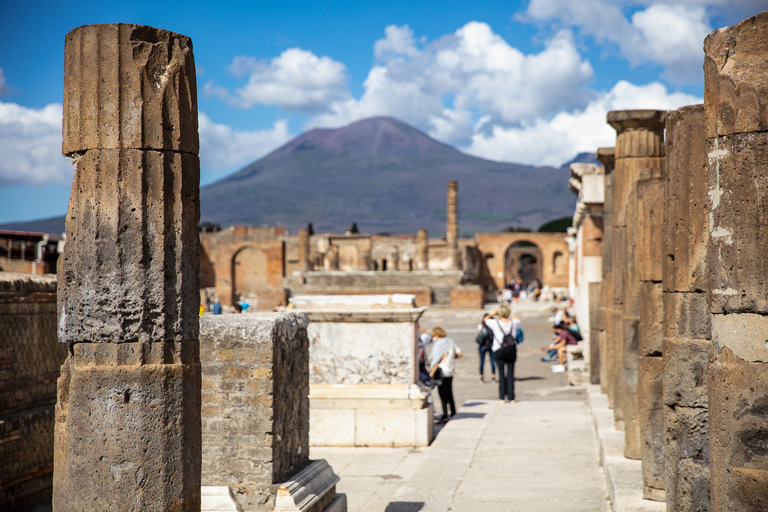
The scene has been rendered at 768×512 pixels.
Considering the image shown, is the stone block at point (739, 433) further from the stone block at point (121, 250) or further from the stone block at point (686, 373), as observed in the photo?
the stone block at point (121, 250)

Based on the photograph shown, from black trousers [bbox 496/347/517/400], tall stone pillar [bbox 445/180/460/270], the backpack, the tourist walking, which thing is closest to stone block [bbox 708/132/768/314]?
the tourist walking

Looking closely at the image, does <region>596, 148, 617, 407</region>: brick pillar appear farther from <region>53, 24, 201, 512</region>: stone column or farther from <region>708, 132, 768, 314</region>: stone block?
<region>53, 24, 201, 512</region>: stone column

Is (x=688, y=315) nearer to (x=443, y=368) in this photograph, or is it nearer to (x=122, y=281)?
(x=122, y=281)

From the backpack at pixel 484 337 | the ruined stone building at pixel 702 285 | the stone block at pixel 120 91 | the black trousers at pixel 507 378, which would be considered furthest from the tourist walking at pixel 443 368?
the stone block at pixel 120 91

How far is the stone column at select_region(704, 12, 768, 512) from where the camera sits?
2.58 meters

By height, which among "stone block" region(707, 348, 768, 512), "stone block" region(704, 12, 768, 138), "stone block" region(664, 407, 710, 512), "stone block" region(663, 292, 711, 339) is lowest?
"stone block" region(664, 407, 710, 512)

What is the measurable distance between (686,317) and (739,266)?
141cm

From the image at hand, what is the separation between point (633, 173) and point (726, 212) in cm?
444

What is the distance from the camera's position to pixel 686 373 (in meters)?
3.92

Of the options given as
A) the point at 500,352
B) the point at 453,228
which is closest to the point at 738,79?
the point at 500,352

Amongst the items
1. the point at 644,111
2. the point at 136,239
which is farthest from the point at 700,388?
the point at 644,111

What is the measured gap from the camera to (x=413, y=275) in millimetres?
39531

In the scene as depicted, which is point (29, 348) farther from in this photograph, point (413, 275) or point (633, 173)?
point (413, 275)

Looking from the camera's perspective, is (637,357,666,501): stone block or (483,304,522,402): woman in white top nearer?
(637,357,666,501): stone block
